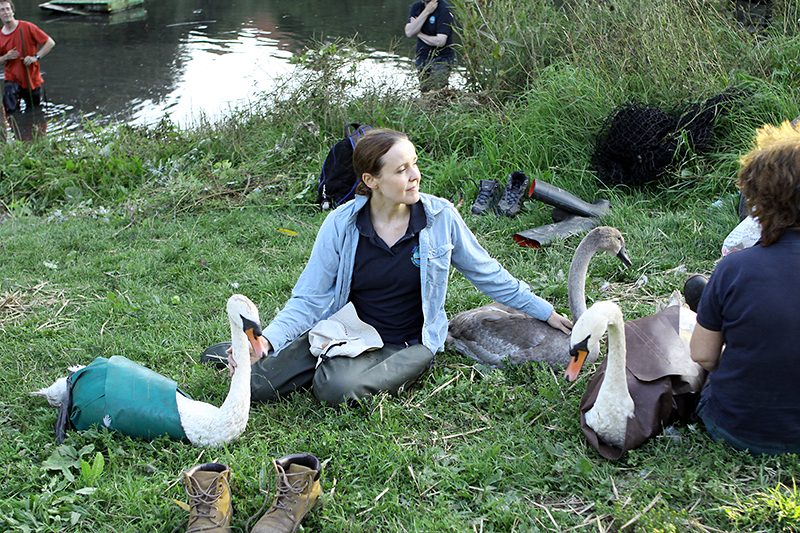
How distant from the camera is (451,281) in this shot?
534cm

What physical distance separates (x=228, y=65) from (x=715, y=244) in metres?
13.8

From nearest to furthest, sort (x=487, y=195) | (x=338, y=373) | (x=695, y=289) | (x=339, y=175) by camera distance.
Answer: (x=338, y=373) → (x=695, y=289) → (x=487, y=195) → (x=339, y=175)

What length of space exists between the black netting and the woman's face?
3538 millimetres

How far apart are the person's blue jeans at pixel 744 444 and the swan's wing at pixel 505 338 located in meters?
0.94

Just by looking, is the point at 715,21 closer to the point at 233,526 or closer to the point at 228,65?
the point at 233,526

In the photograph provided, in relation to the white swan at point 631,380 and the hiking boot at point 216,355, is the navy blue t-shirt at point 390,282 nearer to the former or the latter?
the hiking boot at point 216,355

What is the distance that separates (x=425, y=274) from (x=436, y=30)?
6.96m

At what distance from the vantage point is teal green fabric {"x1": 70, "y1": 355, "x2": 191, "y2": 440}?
11.2 ft

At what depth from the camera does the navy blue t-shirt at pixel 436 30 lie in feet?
31.5

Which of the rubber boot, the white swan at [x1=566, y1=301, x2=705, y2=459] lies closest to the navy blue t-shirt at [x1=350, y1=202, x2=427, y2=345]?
the white swan at [x1=566, y1=301, x2=705, y2=459]

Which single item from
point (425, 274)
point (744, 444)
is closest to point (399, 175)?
point (425, 274)

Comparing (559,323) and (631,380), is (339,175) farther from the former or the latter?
(631,380)

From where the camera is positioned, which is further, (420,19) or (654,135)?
(420,19)

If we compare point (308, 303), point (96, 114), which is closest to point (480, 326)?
point (308, 303)
